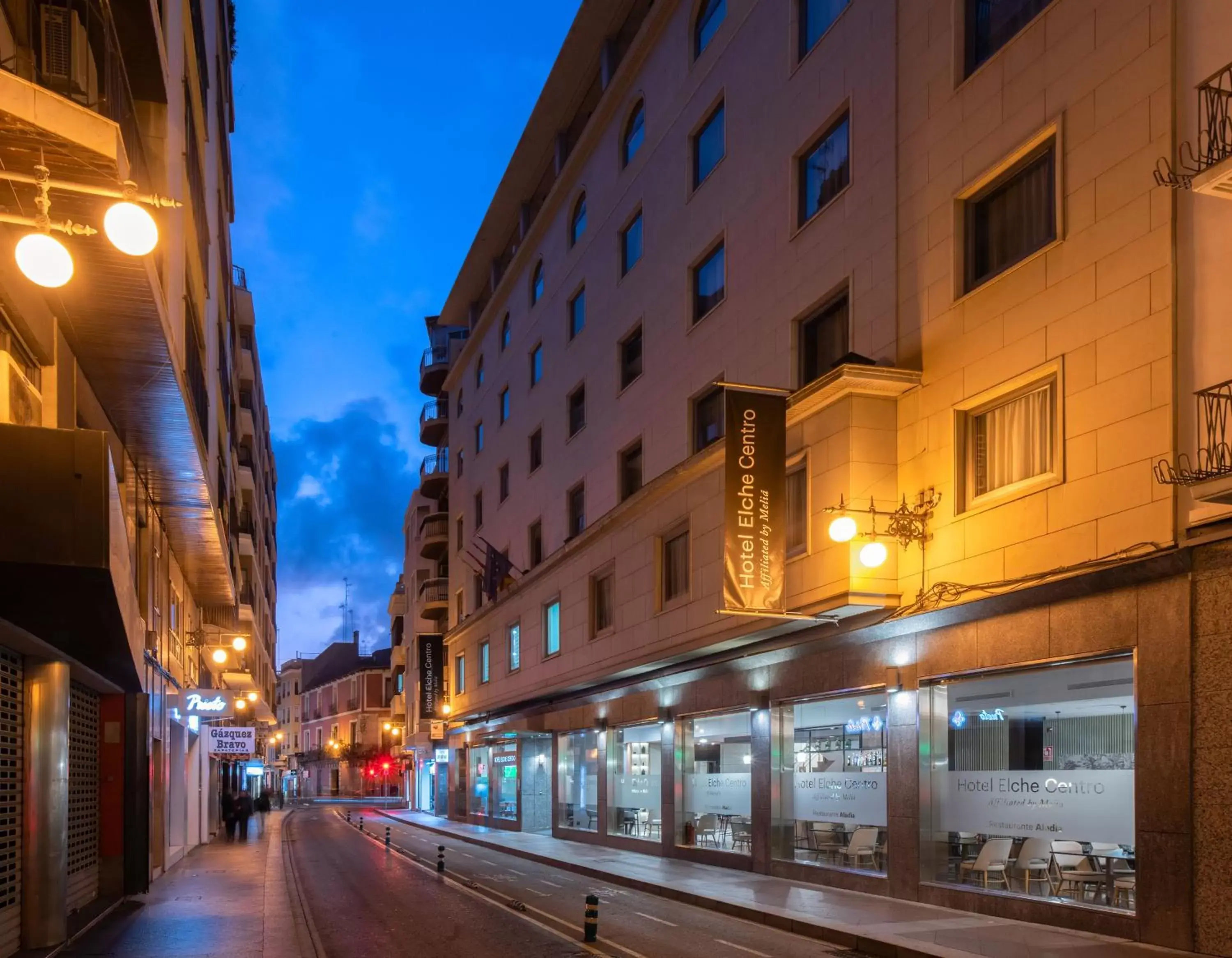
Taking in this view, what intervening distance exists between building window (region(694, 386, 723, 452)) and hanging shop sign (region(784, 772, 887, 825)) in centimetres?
729

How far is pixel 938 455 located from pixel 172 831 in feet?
71.1

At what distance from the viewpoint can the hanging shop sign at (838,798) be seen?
62.6 feet

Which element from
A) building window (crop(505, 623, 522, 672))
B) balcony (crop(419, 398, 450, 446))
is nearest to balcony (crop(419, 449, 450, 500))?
balcony (crop(419, 398, 450, 446))

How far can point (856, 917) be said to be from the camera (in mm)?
15883

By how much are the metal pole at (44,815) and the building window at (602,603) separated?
16.4 meters

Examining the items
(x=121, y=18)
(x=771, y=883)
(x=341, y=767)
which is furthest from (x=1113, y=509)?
(x=341, y=767)

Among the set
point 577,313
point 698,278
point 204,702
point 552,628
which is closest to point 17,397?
point 204,702

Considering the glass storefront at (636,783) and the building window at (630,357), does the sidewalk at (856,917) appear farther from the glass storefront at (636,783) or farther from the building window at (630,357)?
the building window at (630,357)

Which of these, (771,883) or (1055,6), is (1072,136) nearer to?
(1055,6)

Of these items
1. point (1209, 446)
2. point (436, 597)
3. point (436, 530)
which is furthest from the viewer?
point (436, 530)

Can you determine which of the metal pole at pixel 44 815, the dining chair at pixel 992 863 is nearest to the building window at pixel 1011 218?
the dining chair at pixel 992 863

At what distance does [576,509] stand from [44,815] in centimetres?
2216

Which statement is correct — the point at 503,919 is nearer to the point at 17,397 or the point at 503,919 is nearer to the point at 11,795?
the point at 11,795

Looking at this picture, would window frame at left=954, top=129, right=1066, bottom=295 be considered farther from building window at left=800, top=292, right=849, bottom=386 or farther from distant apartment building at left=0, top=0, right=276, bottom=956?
distant apartment building at left=0, top=0, right=276, bottom=956
